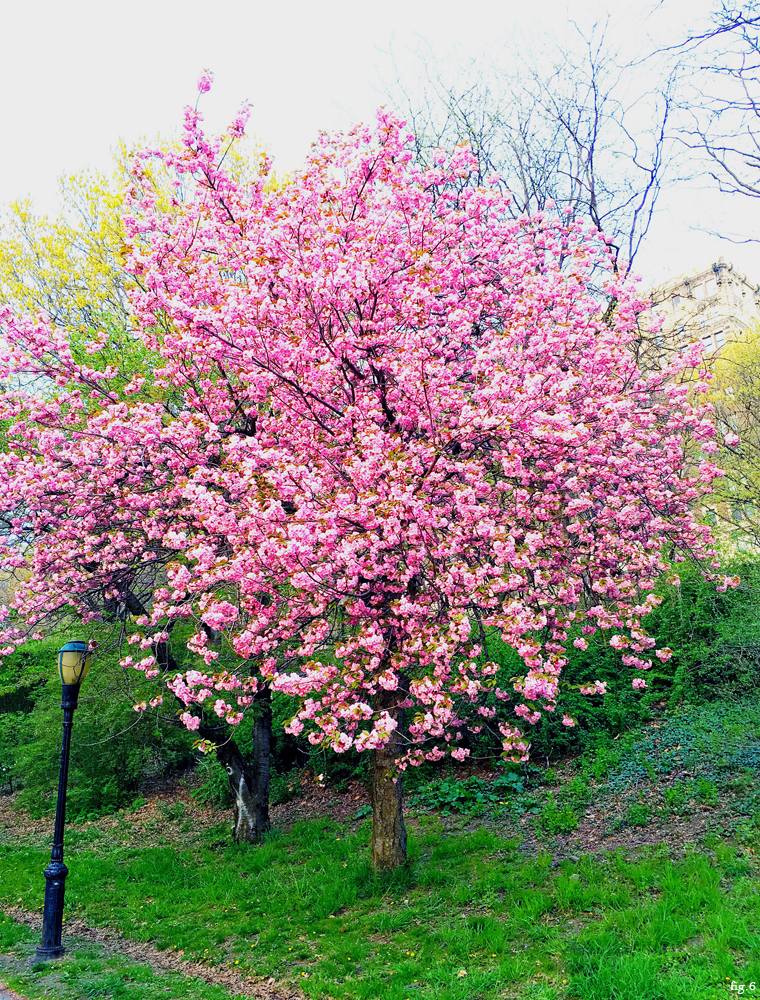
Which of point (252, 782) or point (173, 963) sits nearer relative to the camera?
point (173, 963)

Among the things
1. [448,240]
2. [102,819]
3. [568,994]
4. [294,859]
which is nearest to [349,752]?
[294,859]

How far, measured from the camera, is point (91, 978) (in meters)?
6.37

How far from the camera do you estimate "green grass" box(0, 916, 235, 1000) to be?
5.94 m

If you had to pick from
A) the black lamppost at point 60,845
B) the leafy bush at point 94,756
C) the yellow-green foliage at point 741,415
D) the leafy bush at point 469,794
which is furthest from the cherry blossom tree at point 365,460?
the yellow-green foliage at point 741,415

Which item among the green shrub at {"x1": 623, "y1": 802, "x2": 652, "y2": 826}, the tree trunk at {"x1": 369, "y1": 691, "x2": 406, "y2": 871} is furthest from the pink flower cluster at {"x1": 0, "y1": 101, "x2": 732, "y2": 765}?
the green shrub at {"x1": 623, "y1": 802, "x2": 652, "y2": 826}

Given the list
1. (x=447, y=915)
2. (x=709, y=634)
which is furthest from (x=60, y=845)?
(x=709, y=634)

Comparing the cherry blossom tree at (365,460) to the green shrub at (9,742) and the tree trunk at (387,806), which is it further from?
the green shrub at (9,742)

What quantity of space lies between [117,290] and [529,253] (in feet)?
31.9

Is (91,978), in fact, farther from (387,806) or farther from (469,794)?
(469,794)

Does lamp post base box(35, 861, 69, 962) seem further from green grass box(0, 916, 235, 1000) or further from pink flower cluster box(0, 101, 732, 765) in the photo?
pink flower cluster box(0, 101, 732, 765)

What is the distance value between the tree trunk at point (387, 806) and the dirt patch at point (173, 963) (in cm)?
187

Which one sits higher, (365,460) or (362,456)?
(362,456)

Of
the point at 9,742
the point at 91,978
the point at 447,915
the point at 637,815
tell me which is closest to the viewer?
the point at 91,978

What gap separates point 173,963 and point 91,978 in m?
0.84
